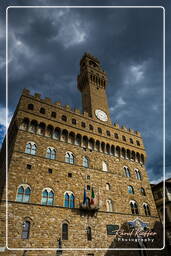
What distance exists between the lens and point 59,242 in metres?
18.0

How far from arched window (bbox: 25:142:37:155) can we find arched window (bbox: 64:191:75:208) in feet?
20.2

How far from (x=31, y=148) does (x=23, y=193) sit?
5.36 meters

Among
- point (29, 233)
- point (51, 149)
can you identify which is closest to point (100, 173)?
point (51, 149)

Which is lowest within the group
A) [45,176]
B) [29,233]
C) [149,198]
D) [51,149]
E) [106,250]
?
[106,250]

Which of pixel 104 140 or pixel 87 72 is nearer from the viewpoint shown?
pixel 104 140

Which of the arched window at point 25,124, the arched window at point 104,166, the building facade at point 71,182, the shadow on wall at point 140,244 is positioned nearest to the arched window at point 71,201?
the building facade at point 71,182

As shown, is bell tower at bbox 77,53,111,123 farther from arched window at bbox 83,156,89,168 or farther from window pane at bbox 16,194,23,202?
window pane at bbox 16,194,23,202

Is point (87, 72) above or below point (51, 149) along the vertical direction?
above

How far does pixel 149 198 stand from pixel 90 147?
11.8 m

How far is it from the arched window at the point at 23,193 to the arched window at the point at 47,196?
162 centimetres

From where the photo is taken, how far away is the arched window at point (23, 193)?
18.4m

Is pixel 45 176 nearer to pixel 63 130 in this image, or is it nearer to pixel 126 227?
pixel 63 130

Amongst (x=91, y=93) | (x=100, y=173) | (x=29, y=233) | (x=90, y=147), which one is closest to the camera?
(x=29, y=233)

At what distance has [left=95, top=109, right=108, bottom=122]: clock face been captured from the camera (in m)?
31.6
